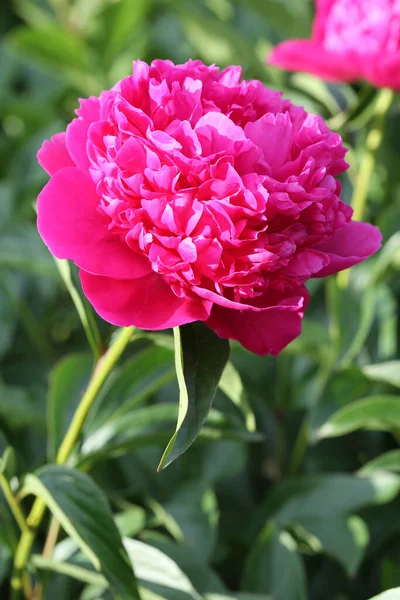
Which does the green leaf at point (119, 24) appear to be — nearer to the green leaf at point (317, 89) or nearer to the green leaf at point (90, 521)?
the green leaf at point (317, 89)

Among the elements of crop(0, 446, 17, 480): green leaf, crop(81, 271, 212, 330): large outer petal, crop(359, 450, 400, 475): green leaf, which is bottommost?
crop(359, 450, 400, 475): green leaf

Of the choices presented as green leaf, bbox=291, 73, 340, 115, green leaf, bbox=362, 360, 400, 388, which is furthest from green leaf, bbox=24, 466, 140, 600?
green leaf, bbox=291, 73, 340, 115

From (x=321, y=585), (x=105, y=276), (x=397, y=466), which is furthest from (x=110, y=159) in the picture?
(x=321, y=585)

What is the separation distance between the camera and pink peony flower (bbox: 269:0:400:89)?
863mm

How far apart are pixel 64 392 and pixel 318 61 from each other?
50 centimetres

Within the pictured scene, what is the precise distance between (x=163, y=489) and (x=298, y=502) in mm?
190

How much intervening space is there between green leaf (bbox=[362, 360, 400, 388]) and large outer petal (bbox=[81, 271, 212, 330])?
0.40 metres

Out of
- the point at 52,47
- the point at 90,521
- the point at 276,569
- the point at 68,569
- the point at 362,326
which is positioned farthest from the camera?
the point at 52,47

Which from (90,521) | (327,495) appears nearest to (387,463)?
(327,495)

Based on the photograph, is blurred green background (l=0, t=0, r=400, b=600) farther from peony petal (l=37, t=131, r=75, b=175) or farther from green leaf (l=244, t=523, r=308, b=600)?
peony petal (l=37, t=131, r=75, b=175)

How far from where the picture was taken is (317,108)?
1.23 meters

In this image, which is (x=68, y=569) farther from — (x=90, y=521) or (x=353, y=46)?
(x=353, y=46)

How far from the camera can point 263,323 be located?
535 mm

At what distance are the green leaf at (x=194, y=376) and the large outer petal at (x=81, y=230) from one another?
62 millimetres
